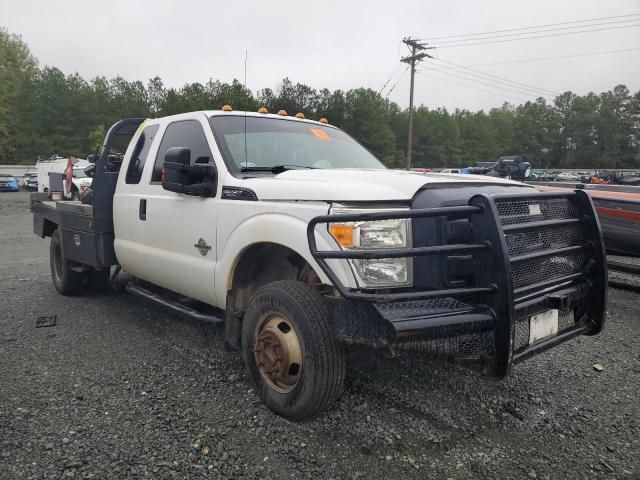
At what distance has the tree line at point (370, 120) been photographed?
55.4 metres

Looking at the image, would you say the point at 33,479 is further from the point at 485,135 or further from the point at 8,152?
the point at 485,135

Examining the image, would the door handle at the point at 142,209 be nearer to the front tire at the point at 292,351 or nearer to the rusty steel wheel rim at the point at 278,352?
the front tire at the point at 292,351

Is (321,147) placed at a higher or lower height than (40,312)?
higher

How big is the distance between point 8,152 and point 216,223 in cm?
6368

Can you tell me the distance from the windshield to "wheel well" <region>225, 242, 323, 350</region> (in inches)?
25.6

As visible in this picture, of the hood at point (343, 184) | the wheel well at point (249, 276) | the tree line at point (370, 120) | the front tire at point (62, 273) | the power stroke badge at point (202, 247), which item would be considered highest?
the tree line at point (370, 120)

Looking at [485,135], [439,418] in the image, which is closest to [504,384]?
[439,418]

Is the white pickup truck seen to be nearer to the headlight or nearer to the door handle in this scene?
the headlight

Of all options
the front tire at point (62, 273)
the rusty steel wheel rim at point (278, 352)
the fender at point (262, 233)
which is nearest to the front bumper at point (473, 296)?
the fender at point (262, 233)

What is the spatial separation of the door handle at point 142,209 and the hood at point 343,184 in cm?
141

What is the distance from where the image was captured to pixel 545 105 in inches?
3974

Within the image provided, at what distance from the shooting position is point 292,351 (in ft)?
9.24

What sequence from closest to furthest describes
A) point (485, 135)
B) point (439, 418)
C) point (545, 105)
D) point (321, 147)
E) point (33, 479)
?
point (33, 479) → point (439, 418) → point (321, 147) → point (485, 135) → point (545, 105)

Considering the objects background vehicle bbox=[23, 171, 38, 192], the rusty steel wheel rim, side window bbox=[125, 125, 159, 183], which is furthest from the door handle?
background vehicle bbox=[23, 171, 38, 192]
